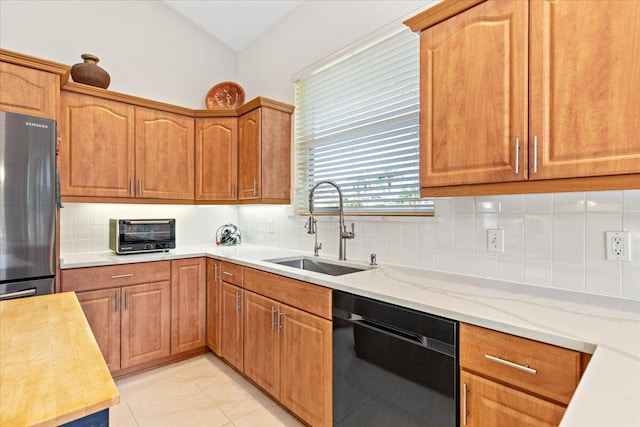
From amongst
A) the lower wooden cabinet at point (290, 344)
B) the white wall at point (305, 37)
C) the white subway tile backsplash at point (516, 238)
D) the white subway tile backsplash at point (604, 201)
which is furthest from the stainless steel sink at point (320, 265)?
the white wall at point (305, 37)

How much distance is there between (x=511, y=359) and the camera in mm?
1039

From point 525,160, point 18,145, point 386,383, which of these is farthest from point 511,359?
point 18,145

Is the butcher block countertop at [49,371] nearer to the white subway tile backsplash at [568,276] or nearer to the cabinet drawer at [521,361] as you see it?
the cabinet drawer at [521,361]

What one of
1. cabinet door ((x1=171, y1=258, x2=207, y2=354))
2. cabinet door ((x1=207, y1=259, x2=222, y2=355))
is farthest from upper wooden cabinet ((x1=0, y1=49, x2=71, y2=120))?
cabinet door ((x1=207, y1=259, x2=222, y2=355))

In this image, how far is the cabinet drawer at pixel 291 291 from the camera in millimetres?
1695

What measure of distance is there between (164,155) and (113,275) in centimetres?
107

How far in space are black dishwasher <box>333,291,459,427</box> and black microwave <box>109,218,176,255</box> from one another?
72.4 inches

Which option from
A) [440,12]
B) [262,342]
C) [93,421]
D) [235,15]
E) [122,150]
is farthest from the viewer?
[235,15]

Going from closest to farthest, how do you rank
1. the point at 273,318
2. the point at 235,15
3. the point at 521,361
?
1. the point at 521,361
2. the point at 273,318
3. the point at 235,15

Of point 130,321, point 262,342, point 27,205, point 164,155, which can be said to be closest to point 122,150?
point 164,155

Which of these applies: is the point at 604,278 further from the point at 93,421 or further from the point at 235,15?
the point at 235,15

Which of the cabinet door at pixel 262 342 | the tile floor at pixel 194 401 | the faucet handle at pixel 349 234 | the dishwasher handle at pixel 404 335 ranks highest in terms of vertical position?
the faucet handle at pixel 349 234

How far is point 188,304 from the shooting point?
9.03 feet

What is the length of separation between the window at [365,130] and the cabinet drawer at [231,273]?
782mm
